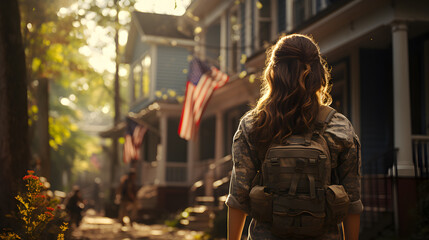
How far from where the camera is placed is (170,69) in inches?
1190

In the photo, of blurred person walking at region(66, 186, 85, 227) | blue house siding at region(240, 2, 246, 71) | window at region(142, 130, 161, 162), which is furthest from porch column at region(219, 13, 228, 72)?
window at region(142, 130, 161, 162)

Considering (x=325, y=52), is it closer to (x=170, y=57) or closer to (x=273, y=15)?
(x=273, y=15)

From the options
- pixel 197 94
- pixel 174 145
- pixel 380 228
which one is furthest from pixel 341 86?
pixel 174 145

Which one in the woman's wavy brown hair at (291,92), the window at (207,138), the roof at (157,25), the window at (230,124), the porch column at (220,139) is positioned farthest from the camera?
the roof at (157,25)

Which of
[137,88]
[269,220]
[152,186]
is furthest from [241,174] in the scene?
[137,88]

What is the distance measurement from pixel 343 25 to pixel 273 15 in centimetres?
682

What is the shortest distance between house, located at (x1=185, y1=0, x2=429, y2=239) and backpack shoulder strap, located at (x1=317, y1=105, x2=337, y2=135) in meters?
8.66

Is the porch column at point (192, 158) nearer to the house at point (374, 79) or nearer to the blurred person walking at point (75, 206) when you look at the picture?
the house at point (374, 79)

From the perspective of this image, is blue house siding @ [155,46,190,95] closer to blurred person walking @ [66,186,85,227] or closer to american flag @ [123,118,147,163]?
american flag @ [123,118,147,163]

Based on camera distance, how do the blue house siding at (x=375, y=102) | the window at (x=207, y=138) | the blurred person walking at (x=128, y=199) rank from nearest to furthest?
the blue house siding at (x=375, y=102) < the blurred person walking at (x=128, y=199) < the window at (x=207, y=138)

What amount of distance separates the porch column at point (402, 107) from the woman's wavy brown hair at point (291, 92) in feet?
29.0

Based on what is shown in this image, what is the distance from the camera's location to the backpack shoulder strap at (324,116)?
9.42ft

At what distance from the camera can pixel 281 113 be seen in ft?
9.45

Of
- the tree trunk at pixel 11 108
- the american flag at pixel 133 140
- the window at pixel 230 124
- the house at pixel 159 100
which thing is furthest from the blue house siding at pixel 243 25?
the tree trunk at pixel 11 108
